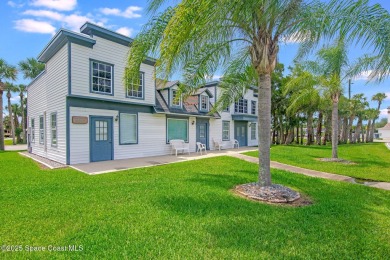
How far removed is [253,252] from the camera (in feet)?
9.73

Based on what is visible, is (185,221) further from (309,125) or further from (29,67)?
(29,67)

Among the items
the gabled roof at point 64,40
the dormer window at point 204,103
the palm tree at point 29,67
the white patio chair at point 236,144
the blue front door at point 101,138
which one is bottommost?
the white patio chair at point 236,144

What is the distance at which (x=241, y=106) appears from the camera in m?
20.7

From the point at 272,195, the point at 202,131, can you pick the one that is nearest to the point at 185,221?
the point at 272,195

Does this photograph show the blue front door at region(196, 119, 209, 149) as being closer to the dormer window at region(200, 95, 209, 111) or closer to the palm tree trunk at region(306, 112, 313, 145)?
the dormer window at region(200, 95, 209, 111)

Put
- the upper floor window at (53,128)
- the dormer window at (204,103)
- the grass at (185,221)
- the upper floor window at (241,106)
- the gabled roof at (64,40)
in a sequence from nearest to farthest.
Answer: the grass at (185,221) < the gabled roof at (64,40) < the upper floor window at (53,128) < the dormer window at (204,103) < the upper floor window at (241,106)

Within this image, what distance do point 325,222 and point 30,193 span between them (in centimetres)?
682

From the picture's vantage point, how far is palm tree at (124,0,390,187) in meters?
3.88

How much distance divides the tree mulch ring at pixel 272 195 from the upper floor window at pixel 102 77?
8659 millimetres

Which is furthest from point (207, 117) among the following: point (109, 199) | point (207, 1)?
point (207, 1)

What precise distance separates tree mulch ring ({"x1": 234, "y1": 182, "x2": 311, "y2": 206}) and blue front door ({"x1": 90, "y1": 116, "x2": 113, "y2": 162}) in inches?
306

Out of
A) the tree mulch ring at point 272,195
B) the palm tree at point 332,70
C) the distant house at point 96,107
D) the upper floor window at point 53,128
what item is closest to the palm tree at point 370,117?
the palm tree at point 332,70

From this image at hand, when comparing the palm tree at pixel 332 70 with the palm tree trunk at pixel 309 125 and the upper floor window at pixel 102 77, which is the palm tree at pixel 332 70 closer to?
the upper floor window at pixel 102 77

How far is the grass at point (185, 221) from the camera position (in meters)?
3.04
